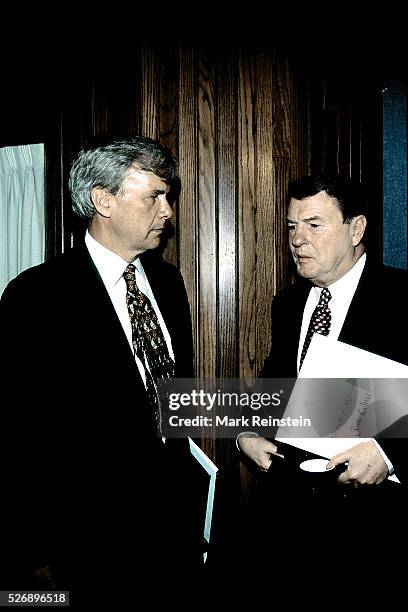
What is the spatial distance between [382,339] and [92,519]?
98cm

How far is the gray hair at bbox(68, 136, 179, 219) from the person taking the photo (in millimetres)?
1691

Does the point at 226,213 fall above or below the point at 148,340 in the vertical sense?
above

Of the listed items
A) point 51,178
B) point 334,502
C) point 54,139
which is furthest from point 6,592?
point 54,139

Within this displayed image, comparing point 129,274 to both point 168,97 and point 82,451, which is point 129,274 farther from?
point 168,97

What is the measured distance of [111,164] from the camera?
5.55ft

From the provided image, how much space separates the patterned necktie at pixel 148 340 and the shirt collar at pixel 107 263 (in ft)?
0.12

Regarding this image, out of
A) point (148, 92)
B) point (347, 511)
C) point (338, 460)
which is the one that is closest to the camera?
point (338, 460)

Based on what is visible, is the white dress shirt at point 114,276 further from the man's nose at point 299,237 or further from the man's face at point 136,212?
the man's nose at point 299,237

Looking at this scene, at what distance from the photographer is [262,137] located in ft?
6.84

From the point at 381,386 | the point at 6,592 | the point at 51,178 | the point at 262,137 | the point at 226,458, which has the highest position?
the point at 262,137

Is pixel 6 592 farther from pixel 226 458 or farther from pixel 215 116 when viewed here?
pixel 215 116

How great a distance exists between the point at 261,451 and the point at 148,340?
486 millimetres

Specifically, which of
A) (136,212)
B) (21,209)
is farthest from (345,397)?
(21,209)

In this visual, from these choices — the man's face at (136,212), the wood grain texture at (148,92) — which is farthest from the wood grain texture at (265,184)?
the man's face at (136,212)
